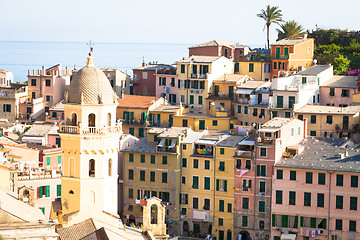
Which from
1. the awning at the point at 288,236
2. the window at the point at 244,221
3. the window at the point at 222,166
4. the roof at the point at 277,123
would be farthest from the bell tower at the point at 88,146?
the window at the point at 222,166

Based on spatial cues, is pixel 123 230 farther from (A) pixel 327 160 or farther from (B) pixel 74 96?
(A) pixel 327 160

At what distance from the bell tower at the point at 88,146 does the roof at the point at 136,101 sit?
1807 inches

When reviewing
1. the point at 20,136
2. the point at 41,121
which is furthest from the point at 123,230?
the point at 41,121

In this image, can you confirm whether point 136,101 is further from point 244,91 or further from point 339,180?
point 339,180

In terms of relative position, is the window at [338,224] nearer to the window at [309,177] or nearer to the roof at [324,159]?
the window at [309,177]

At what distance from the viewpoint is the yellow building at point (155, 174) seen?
272 ft

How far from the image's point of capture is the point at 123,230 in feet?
162

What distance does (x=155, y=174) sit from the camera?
274 feet

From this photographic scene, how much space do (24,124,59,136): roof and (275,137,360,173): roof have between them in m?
23.1

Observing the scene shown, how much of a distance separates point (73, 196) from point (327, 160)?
31.8m

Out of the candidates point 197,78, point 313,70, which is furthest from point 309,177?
point 197,78

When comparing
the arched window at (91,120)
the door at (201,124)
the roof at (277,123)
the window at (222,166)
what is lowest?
the window at (222,166)

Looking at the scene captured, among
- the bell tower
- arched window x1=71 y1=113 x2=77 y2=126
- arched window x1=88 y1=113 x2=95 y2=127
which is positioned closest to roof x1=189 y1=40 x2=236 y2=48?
the bell tower

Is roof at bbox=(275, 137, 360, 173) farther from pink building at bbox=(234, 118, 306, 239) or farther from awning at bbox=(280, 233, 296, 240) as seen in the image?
awning at bbox=(280, 233, 296, 240)
